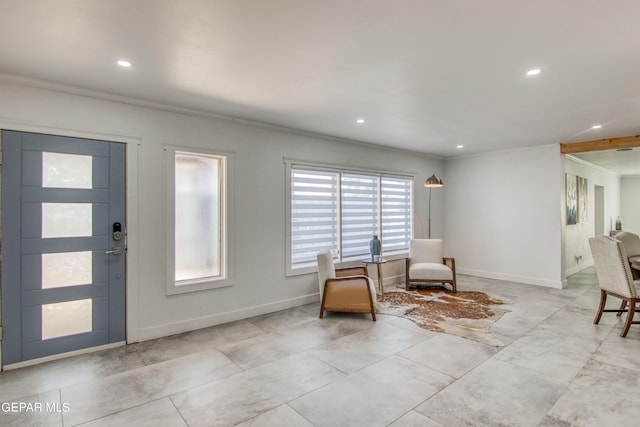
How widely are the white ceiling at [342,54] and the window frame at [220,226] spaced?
555mm

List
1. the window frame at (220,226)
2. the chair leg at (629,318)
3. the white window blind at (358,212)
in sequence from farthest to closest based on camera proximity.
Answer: the white window blind at (358,212) < the window frame at (220,226) < the chair leg at (629,318)

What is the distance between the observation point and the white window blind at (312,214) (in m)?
4.93

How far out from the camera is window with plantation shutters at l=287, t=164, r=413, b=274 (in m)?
4.95

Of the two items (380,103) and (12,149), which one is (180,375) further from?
(380,103)

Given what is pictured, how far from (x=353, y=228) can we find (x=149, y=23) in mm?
4243

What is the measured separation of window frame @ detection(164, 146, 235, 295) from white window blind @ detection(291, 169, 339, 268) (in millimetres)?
1005

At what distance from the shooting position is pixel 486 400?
2.41m

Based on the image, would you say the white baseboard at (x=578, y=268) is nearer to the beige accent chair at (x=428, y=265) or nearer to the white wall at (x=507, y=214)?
the white wall at (x=507, y=214)

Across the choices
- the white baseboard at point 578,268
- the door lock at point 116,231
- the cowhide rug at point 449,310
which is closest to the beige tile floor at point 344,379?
the cowhide rug at point 449,310

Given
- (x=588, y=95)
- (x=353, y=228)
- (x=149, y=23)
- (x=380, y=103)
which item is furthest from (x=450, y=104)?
(x=149, y=23)

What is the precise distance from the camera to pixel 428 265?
19.2ft

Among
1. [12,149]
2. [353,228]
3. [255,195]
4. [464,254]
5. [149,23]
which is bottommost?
[464,254]

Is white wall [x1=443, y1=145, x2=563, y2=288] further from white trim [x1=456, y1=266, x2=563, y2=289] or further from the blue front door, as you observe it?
the blue front door

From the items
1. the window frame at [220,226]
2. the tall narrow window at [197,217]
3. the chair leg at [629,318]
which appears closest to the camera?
the chair leg at [629,318]
